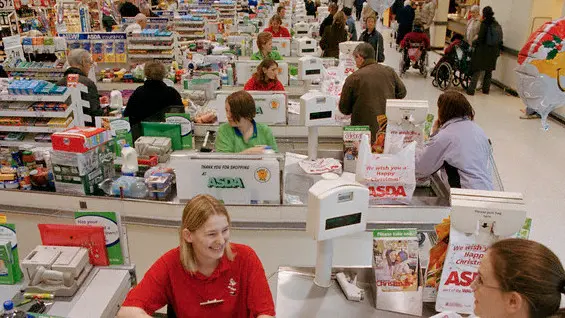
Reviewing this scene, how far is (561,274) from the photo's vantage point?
1574 mm

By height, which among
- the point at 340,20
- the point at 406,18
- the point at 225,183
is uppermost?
the point at 340,20

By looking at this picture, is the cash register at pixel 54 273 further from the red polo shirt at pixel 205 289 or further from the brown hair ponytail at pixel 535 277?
the brown hair ponytail at pixel 535 277

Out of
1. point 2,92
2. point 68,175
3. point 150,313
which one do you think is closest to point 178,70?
point 2,92

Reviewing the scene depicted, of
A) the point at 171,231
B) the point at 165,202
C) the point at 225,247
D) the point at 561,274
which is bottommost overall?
the point at 171,231

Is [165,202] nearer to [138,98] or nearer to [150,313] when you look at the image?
[150,313]

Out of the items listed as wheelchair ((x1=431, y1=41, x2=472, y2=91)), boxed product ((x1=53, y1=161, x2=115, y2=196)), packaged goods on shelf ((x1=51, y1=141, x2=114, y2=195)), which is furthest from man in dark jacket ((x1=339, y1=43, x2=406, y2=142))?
wheelchair ((x1=431, y1=41, x2=472, y2=91))

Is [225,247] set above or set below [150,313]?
above

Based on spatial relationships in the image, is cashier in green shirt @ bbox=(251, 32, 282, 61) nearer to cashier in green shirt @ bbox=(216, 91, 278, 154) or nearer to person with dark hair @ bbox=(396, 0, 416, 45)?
cashier in green shirt @ bbox=(216, 91, 278, 154)

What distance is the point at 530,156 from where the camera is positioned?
715 centimetres

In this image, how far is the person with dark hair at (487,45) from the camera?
9.81 metres

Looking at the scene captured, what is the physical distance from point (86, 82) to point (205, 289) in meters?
3.86

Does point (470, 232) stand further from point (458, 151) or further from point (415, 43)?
point (415, 43)

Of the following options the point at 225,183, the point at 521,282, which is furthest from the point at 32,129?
the point at 521,282

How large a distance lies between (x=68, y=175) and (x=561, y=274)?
3.05 metres
